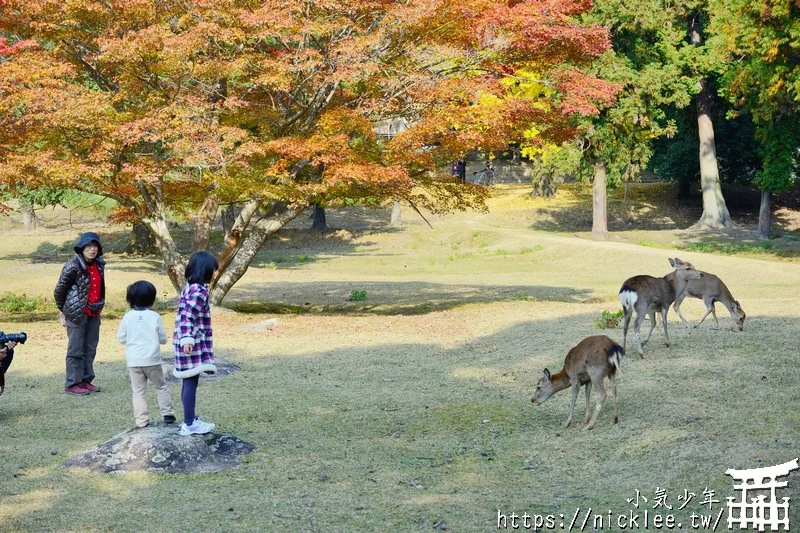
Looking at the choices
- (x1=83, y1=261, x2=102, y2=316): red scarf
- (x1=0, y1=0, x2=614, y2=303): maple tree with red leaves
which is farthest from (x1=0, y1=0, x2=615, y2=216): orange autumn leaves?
(x1=83, y1=261, x2=102, y2=316): red scarf

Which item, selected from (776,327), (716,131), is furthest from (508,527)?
(716,131)

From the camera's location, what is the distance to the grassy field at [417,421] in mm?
7629

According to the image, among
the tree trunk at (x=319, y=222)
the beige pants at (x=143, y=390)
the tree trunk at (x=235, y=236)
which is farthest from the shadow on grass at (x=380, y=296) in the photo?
the tree trunk at (x=319, y=222)

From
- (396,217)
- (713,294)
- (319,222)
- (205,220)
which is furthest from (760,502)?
(396,217)

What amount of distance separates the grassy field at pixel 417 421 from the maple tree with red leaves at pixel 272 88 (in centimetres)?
325

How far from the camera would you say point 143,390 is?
9.60m

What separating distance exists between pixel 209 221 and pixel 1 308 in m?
6.49

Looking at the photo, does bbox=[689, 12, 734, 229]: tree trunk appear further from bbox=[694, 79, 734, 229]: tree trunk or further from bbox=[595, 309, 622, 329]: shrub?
bbox=[595, 309, 622, 329]: shrub

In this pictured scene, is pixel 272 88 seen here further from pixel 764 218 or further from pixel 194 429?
pixel 764 218

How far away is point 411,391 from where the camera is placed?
12773 mm

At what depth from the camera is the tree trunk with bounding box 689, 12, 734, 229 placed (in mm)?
42531

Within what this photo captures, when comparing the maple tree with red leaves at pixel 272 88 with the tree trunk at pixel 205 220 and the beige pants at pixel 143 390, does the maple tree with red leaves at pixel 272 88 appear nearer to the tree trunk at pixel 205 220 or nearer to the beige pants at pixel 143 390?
the tree trunk at pixel 205 220

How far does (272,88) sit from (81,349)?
9.47m

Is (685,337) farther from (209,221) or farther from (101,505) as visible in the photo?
(209,221)
